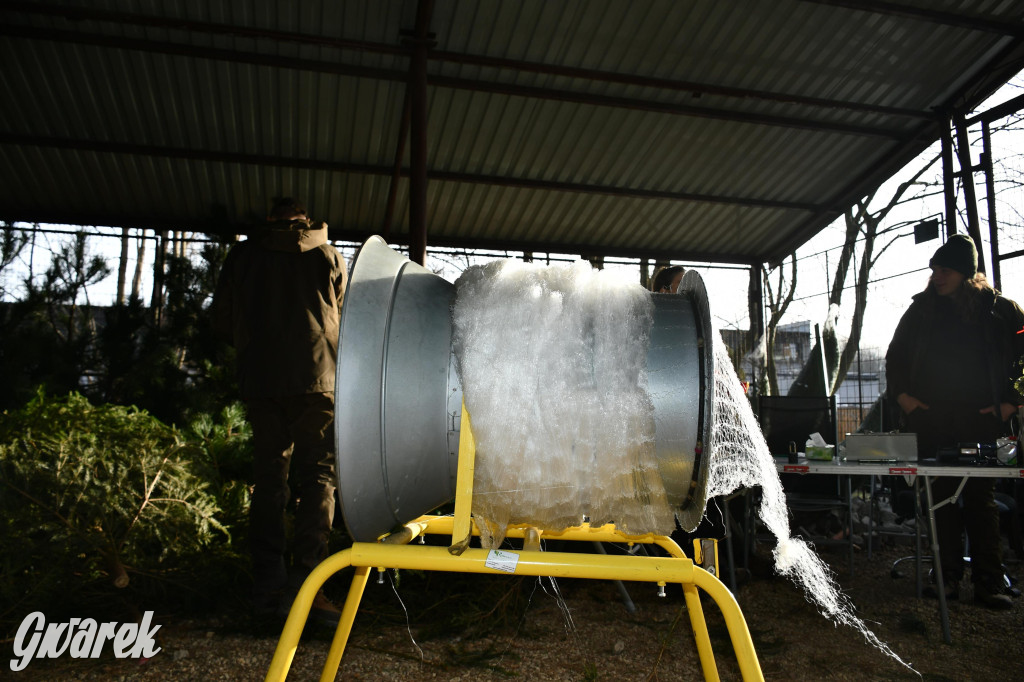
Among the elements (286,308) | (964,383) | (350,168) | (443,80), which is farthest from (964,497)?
(350,168)

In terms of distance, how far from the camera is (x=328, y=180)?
7949mm

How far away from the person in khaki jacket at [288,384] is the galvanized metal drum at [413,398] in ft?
4.21

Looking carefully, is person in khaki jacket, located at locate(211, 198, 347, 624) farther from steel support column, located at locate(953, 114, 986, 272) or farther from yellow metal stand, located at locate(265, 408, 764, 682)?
steel support column, located at locate(953, 114, 986, 272)

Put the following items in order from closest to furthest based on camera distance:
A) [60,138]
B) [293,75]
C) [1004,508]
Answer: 1. [1004,508]
2. [293,75]
3. [60,138]

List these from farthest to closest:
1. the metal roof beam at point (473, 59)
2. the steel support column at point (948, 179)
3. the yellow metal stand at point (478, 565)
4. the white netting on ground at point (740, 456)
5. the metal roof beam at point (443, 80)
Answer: the steel support column at point (948, 179)
the metal roof beam at point (443, 80)
the metal roof beam at point (473, 59)
the white netting on ground at point (740, 456)
the yellow metal stand at point (478, 565)

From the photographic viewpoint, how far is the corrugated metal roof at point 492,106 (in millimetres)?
5879

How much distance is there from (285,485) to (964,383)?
341 cm

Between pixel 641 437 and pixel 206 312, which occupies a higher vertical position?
pixel 206 312

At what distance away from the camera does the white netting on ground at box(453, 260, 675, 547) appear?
0.97 meters

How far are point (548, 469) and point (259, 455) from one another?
173cm

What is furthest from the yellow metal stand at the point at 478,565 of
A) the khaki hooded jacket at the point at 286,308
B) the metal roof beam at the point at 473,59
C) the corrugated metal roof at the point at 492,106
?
the metal roof beam at the point at 473,59

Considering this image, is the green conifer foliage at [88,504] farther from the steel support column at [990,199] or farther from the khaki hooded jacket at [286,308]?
the steel support column at [990,199]

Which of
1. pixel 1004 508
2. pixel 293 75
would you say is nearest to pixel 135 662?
pixel 1004 508

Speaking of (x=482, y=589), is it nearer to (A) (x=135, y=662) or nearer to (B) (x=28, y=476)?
(A) (x=135, y=662)
